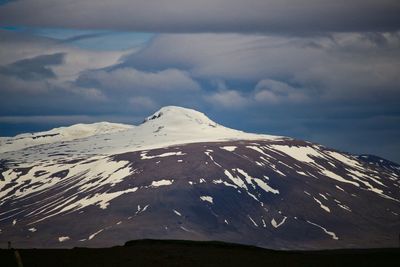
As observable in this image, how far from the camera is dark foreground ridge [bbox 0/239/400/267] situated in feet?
237

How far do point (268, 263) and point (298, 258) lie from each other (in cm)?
686

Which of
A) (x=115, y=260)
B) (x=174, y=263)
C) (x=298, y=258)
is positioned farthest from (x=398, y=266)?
(x=115, y=260)

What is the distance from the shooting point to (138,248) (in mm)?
81625

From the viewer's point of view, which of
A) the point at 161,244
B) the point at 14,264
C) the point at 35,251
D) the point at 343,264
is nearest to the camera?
the point at 14,264

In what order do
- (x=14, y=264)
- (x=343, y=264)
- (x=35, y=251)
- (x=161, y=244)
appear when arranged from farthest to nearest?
(x=161, y=244) < (x=35, y=251) < (x=343, y=264) < (x=14, y=264)

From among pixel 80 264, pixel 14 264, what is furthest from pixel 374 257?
pixel 14 264

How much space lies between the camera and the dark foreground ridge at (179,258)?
72.4 metres

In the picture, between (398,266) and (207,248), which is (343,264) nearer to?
(398,266)

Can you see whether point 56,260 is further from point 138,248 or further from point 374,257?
point 374,257

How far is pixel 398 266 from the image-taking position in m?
75.2

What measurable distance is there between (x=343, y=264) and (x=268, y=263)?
7.40 meters

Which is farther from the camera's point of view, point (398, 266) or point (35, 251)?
point (35, 251)

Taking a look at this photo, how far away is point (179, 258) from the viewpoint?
2911 inches

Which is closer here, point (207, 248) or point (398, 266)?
point (398, 266)
